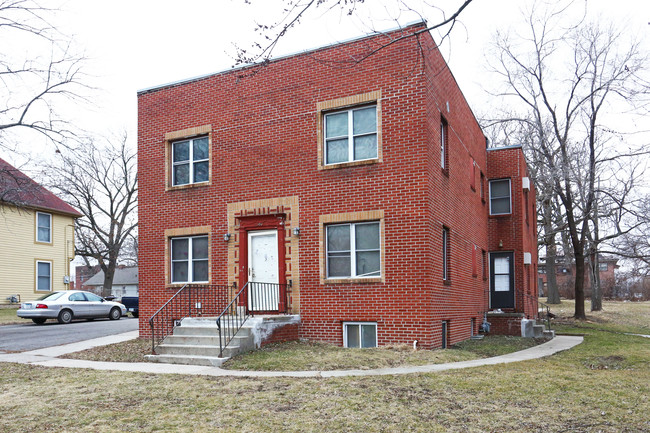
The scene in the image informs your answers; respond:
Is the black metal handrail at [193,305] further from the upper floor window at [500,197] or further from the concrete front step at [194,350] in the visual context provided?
A: the upper floor window at [500,197]

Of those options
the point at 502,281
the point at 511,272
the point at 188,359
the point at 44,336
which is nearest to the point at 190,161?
the point at 188,359

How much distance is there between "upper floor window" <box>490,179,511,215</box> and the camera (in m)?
20.4

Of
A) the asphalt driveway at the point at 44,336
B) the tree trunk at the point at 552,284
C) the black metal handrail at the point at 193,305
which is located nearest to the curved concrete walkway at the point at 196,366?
the asphalt driveway at the point at 44,336

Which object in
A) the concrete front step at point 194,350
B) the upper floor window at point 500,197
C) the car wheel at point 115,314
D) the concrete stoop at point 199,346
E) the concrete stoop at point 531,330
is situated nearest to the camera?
the concrete stoop at point 199,346

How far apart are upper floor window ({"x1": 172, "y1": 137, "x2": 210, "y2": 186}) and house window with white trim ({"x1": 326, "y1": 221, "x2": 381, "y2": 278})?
156 inches

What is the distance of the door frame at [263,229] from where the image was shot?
45.2 feet

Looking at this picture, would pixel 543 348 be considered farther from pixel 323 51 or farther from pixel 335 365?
pixel 323 51

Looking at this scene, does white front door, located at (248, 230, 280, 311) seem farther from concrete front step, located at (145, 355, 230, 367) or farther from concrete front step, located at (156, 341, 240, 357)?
concrete front step, located at (145, 355, 230, 367)

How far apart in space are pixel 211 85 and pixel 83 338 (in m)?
7.55

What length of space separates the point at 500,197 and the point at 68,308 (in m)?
16.8

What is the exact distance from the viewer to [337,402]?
7.39 m

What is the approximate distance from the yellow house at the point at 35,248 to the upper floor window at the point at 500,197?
21.7m

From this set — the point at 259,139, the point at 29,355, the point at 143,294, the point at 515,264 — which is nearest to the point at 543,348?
the point at 515,264

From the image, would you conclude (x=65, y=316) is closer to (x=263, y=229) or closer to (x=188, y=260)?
(x=188, y=260)
